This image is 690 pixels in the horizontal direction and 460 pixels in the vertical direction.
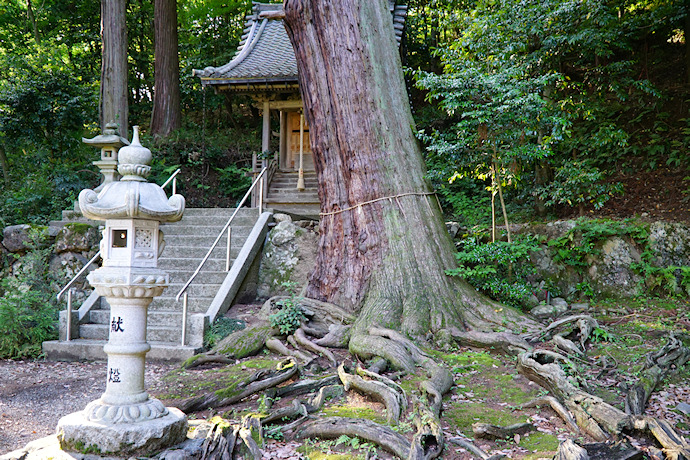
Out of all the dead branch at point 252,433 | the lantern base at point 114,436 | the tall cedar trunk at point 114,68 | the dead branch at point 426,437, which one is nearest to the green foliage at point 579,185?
the dead branch at point 426,437

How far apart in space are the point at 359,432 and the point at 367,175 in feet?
13.0

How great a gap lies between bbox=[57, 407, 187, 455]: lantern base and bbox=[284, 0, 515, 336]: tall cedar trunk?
3.05 metres

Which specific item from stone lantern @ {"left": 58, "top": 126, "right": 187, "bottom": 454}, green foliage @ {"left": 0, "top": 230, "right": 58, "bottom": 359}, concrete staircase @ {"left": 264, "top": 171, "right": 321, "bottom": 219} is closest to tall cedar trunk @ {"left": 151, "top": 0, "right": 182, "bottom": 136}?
concrete staircase @ {"left": 264, "top": 171, "right": 321, "bottom": 219}

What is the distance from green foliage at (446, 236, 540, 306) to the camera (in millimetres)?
6504

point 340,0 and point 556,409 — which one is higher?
point 340,0

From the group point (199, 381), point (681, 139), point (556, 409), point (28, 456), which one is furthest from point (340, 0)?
point (681, 139)

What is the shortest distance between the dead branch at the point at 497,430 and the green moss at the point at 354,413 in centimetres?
73

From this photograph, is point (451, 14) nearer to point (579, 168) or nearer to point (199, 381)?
point (579, 168)

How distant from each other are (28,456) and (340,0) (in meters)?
6.48

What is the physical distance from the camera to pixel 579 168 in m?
8.23

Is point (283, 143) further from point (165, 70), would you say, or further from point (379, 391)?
point (379, 391)

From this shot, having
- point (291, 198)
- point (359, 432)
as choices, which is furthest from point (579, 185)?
point (291, 198)

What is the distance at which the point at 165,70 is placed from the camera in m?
16.6

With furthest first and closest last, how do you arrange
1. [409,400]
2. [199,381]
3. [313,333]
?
[313,333]
[199,381]
[409,400]
